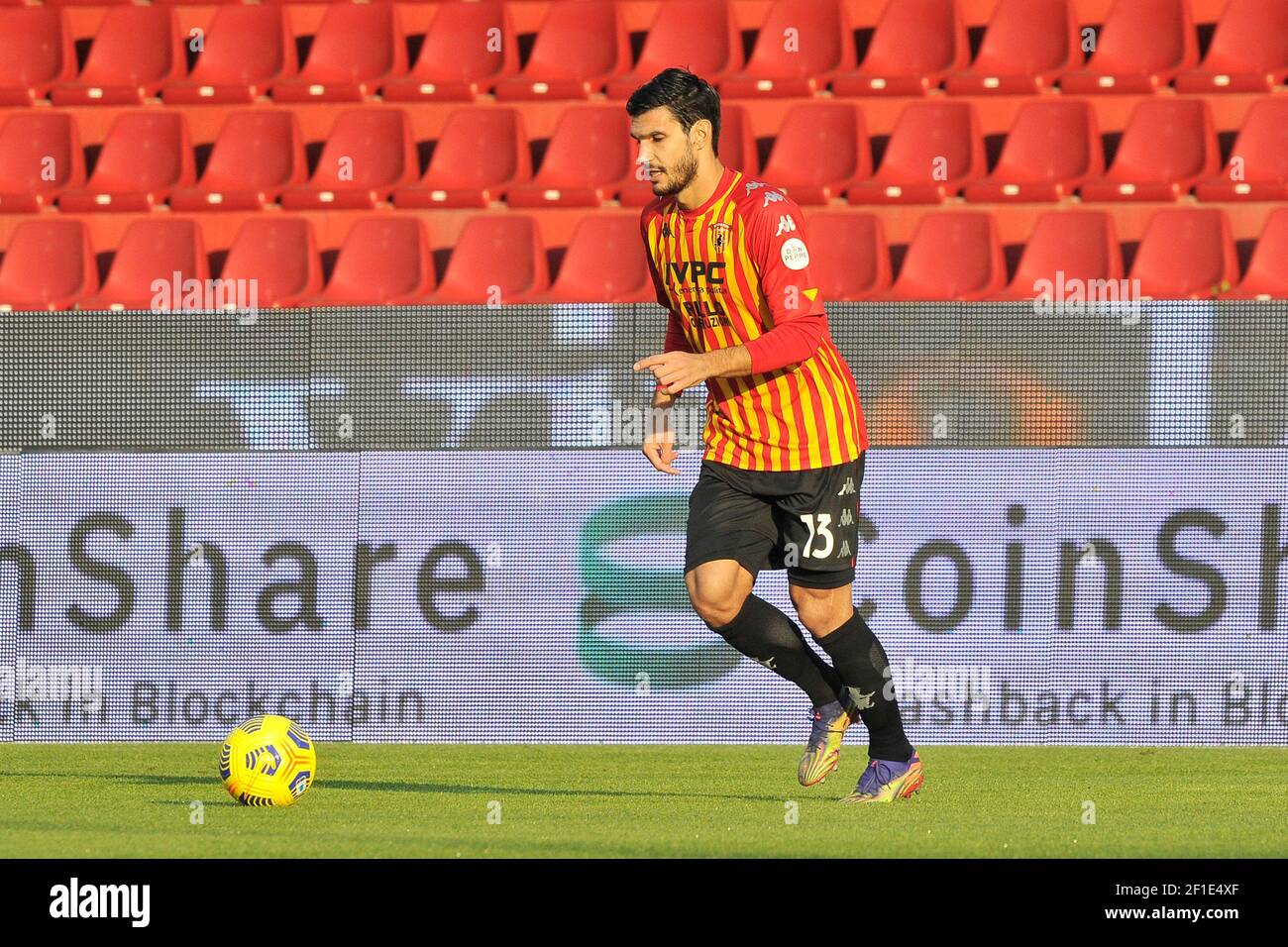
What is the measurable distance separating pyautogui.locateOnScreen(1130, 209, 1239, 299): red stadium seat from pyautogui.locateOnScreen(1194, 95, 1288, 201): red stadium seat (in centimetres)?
41

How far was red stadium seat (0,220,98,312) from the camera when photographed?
35.8 feet

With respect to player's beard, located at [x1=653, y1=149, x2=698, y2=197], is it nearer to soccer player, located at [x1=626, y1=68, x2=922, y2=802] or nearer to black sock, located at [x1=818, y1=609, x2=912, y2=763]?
soccer player, located at [x1=626, y1=68, x2=922, y2=802]

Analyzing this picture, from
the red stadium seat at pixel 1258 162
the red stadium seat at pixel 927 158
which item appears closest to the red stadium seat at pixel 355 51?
the red stadium seat at pixel 927 158

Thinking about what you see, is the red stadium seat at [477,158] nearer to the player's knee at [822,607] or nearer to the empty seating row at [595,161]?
the empty seating row at [595,161]

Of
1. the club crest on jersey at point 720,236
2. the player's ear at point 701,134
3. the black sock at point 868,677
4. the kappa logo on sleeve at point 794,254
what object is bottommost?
the black sock at point 868,677

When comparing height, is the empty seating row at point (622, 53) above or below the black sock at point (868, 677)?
above

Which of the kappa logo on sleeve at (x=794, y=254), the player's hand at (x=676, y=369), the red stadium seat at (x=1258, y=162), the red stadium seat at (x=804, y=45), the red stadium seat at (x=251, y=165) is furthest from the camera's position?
the red stadium seat at (x=804, y=45)

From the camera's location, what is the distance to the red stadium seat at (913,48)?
11.7m

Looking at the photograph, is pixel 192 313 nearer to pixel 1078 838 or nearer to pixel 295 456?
pixel 295 456

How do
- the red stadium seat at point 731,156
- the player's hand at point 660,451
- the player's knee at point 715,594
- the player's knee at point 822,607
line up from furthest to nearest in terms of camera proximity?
the red stadium seat at point 731,156 → the player's hand at point 660,451 → the player's knee at point 822,607 → the player's knee at point 715,594

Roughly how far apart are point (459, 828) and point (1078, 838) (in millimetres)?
1637

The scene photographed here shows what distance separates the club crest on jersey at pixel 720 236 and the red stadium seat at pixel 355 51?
722 centimetres

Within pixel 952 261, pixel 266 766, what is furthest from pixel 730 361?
pixel 952 261

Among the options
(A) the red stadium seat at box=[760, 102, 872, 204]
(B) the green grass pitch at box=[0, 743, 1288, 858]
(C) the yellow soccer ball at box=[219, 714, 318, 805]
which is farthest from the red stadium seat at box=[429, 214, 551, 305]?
(C) the yellow soccer ball at box=[219, 714, 318, 805]
